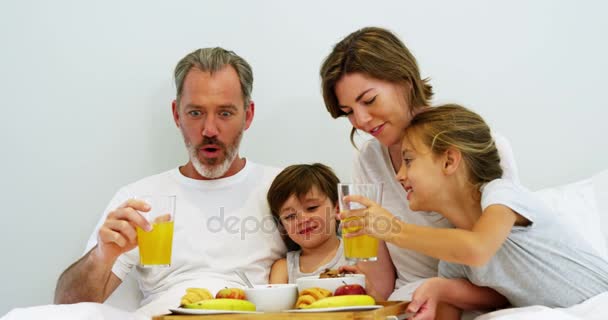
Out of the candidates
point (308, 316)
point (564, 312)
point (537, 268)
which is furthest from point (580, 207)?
point (308, 316)

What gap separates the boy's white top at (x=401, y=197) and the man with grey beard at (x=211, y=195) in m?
0.38

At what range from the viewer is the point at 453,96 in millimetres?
2641

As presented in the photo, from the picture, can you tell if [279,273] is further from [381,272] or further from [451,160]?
[451,160]

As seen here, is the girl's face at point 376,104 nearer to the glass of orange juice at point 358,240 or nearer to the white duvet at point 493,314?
the glass of orange juice at point 358,240

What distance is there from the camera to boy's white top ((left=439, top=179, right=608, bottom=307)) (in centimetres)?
182

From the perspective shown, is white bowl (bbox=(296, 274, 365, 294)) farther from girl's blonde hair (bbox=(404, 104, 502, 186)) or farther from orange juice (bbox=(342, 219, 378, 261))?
girl's blonde hair (bbox=(404, 104, 502, 186))

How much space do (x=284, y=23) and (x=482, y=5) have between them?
29.9 inches

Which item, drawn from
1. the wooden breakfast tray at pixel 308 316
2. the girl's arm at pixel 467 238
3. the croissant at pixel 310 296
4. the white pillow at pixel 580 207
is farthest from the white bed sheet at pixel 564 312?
the white pillow at pixel 580 207

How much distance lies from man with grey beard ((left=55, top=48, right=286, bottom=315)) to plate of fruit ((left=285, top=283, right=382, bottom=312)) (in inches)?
23.2

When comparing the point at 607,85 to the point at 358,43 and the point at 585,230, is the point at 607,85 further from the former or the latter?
the point at 358,43

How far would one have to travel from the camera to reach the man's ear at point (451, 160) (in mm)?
1889

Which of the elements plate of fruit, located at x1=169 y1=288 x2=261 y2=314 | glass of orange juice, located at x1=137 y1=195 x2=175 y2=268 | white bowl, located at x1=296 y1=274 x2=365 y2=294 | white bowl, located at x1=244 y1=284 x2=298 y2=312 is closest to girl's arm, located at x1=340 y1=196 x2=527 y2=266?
white bowl, located at x1=296 y1=274 x2=365 y2=294

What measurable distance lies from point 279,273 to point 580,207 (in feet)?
3.41

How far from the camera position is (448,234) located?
1.71m
